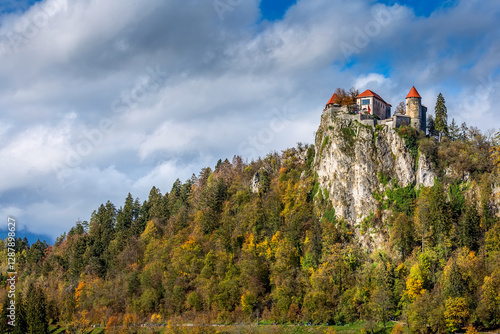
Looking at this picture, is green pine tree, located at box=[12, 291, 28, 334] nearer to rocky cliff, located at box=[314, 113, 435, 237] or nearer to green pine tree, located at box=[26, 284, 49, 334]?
green pine tree, located at box=[26, 284, 49, 334]

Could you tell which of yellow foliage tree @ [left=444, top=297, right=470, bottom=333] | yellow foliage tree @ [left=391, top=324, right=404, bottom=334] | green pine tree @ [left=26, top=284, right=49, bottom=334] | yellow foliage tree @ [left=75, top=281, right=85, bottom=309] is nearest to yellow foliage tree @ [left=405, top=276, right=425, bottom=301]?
yellow foliage tree @ [left=391, top=324, right=404, bottom=334]

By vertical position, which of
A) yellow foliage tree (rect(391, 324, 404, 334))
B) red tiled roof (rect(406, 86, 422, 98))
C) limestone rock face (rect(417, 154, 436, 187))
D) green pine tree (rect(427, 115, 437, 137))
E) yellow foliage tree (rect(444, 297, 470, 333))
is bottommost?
yellow foliage tree (rect(391, 324, 404, 334))

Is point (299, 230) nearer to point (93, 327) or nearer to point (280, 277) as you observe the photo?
point (280, 277)

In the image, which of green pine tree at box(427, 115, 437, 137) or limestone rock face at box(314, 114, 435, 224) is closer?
limestone rock face at box(314, 114, 435, 224)

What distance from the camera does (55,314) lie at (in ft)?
429

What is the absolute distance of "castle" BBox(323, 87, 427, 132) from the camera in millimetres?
102375

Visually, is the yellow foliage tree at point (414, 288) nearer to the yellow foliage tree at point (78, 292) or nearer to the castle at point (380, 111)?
the castle at point (380, 111)

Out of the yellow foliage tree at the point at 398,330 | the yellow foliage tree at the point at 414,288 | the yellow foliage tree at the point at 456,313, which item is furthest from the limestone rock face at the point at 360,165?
the yellow foliage tree at the point at 456,313

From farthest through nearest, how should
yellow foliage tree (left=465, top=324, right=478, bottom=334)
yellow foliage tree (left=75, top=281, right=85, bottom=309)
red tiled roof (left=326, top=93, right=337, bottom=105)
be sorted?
yellow foliage tree (left=75, top=281, right=85, bottom=309)
red tiled roof (left=326, top=93, right=337, bottom=105)
yellow foliage tree (left=465, top=324, right=478, bottom=334)

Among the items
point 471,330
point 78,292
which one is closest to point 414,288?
point 471,330

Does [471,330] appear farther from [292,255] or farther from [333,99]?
[333,99]

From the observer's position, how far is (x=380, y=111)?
109m

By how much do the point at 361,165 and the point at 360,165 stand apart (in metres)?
0.19

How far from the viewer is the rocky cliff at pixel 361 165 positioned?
97.3 metres
